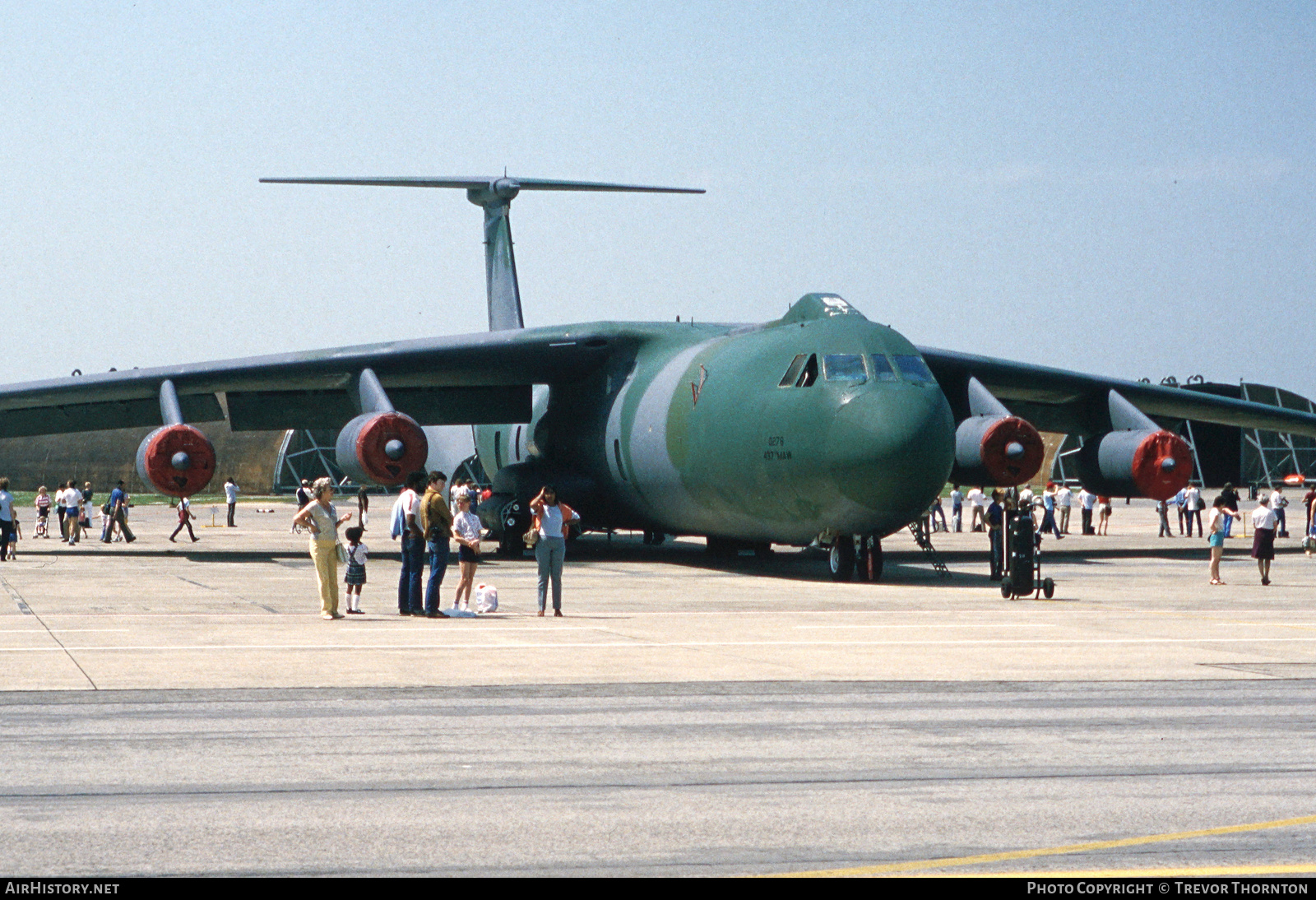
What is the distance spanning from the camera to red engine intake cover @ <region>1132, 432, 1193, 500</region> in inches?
1171

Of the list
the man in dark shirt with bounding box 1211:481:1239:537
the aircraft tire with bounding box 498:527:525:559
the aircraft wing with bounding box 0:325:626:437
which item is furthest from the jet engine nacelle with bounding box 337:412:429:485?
the man in dark shirt with bounding box 1211:481:1239:537

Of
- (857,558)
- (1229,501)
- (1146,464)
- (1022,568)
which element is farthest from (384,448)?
(1229,501)

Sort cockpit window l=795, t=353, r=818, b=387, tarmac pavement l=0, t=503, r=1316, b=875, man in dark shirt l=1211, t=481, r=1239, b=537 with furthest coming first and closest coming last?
man in dark shirt l=1211, t=481, r=1239, b=537, cockpit window l=795, t=353, r=818, b=387, tarmac pavement l=0, t=503, r=1316, b=875

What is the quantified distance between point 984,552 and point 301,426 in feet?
50.8

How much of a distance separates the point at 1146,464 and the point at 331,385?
16.0m

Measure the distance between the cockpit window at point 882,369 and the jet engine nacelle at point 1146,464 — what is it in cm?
870

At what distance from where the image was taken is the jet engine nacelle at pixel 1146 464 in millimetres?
29750

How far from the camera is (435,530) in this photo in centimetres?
1873

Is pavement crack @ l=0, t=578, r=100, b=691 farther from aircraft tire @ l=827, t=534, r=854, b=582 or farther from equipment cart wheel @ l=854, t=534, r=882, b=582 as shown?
equipment cart wheel @ l=854, t=534, r=882, b=582

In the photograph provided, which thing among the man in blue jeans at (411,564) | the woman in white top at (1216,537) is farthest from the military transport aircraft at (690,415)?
the man in blue jeans at (411,564)

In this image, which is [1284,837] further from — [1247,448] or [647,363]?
[1247,448]

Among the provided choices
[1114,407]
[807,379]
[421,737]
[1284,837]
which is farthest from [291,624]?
[1114,407]

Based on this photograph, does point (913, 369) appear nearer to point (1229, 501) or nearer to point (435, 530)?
point (1229, 501)
